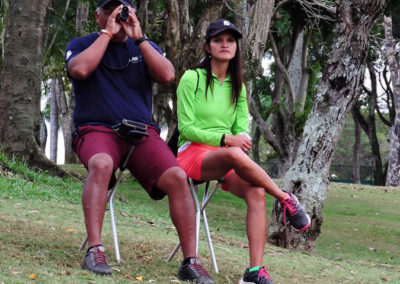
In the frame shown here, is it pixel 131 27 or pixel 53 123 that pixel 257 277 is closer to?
pixel 131 27

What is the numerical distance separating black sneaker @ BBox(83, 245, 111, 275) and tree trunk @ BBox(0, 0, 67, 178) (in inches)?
276

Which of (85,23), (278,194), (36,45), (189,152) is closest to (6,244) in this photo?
(189,152)

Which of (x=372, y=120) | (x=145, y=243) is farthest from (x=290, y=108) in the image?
(x=145, y=243)

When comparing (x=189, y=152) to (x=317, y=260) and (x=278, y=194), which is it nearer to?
(x=278, y=194)

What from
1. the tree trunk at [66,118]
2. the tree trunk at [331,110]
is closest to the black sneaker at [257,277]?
the tree trunk at [331,110]

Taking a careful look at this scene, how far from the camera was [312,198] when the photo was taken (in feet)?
25.6

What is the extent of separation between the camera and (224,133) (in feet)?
15.3

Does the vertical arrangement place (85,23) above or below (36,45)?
above

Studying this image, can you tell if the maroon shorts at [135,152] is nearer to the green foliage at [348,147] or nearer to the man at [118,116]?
the man at [118,116]

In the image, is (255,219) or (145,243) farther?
(145,243)

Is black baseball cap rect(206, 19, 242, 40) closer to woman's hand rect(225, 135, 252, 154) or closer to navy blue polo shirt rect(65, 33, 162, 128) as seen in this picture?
navy blue polo shirt rect(65, 33, 162, 128)

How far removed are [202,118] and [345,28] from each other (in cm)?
394

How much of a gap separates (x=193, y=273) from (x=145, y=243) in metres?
1.55

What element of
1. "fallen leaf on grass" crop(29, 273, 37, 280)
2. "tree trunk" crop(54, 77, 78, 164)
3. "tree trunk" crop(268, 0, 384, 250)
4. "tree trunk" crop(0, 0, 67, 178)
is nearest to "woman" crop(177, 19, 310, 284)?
"fallen leaf on grass" crop(29, 273, 37, 280)
